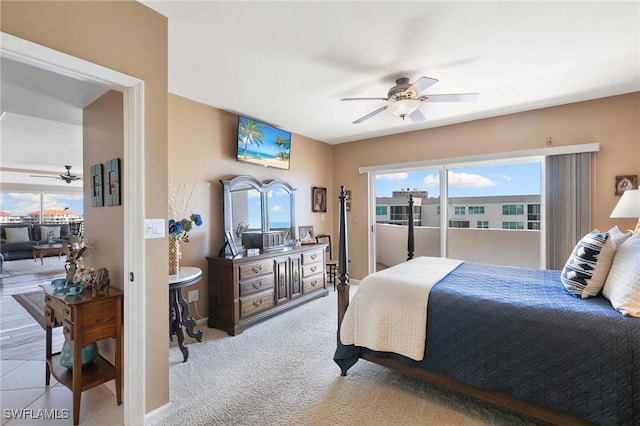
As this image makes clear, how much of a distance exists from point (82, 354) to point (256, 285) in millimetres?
1628

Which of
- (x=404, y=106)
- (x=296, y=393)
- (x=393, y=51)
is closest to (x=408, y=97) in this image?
(x=404, y=106)

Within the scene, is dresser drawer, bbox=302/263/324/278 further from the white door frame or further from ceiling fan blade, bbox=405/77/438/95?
ceiling fan blade, bbox=405/77/438/95

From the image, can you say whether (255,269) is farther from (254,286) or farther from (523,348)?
(523,348)

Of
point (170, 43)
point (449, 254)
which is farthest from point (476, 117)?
point (170, 43)

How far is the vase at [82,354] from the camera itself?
77.0 inches

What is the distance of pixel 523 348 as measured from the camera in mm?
1612

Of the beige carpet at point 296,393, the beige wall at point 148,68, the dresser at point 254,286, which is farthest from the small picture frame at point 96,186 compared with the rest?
the beige carpet at point 296,393

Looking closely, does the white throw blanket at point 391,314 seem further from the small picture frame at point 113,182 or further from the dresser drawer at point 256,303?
the small picture frame at point 113,182

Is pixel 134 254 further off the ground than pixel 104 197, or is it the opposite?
pixel 104 197

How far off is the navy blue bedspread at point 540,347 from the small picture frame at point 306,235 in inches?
109

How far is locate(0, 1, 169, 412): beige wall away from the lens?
4.90ft

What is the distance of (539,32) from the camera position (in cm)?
207

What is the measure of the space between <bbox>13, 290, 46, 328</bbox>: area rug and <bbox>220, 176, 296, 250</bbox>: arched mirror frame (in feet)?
8.00

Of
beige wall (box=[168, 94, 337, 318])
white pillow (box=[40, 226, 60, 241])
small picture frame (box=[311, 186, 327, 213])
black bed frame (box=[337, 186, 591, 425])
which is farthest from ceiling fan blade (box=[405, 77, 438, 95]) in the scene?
white pillow (box=[40, 226, 60, 241])
